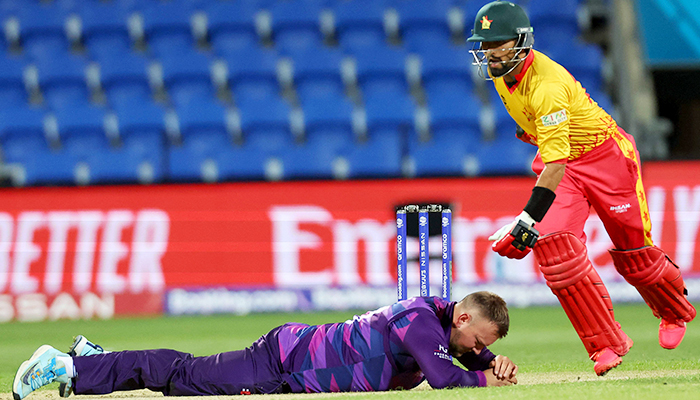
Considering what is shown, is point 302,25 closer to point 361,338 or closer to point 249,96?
point 249,96

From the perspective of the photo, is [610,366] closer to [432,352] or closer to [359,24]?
[432,352]

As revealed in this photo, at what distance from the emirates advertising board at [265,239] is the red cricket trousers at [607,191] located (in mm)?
3860

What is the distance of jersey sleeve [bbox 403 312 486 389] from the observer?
3797 mm

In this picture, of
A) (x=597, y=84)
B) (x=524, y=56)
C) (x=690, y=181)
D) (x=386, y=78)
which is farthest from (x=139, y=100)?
(x=524, y=56)

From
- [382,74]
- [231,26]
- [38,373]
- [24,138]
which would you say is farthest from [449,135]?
[38,373]

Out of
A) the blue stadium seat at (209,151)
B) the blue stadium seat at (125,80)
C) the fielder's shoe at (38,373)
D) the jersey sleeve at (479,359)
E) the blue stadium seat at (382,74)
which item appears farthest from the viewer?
the blue stadium seat at (125,80)

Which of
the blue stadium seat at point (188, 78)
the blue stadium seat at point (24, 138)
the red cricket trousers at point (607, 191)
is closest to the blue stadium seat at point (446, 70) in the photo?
the blue stadium seat at point (188, 78)

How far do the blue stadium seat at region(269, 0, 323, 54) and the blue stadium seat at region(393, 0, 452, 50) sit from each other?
1115 mm

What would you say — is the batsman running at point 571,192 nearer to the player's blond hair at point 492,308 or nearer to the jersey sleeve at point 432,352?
the player's blond hair at point 492,308

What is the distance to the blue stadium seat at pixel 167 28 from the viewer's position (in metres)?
11.3

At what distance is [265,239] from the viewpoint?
344 inches

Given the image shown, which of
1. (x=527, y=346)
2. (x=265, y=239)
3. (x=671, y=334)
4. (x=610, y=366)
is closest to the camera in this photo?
(x=610, y=366)

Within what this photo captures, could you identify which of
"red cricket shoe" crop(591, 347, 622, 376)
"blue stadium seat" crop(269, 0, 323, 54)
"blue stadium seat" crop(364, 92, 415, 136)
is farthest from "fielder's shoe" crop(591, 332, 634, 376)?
"blue stadium seat" crop(269, 0, 323, 54)

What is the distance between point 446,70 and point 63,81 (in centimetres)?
482
